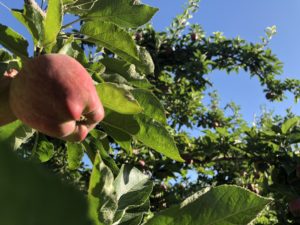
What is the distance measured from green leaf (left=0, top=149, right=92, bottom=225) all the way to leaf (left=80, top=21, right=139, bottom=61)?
2.98 ft

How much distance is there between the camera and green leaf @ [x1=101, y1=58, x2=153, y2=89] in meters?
1.16

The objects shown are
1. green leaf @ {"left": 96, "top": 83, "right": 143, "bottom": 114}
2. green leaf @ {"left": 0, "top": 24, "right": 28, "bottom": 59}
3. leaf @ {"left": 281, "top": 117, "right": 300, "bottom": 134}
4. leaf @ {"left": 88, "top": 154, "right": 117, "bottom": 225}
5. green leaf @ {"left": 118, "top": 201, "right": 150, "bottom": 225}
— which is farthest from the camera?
leaf @ {"left": 281, "top": 117, "right": 300, "bottom": 134}

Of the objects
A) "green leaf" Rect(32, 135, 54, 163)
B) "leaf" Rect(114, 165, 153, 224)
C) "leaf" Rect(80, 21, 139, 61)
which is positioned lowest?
"green leaf" Rect(32, 135, 54, 163)

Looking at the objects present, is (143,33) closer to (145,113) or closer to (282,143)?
(282,143)

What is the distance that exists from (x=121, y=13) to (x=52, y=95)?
0.40 m

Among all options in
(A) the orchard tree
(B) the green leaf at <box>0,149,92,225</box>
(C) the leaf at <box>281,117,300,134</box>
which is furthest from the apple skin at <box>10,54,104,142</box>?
(C) the leaf at <box>281,117,300,134</box>

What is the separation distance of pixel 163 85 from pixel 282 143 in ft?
8.08

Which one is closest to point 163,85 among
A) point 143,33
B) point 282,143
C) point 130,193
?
point 143,33

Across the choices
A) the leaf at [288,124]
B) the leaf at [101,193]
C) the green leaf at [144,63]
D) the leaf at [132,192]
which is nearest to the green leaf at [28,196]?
the leaf at [101,193]

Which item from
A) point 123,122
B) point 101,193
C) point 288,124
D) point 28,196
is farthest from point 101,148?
point 288,124

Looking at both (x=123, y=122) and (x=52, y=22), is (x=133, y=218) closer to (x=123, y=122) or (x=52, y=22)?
(x=123, y=122)

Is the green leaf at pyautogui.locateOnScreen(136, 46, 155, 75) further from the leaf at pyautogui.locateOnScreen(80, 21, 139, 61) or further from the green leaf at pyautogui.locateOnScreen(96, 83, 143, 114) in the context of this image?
the green leaf at pyautogui.locateOnScreen(96, 83, 143, 114)

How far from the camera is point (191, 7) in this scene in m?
6.20

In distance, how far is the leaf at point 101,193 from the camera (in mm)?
528
